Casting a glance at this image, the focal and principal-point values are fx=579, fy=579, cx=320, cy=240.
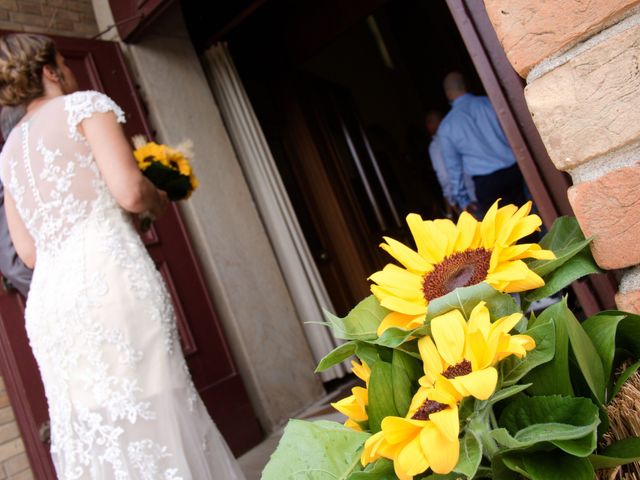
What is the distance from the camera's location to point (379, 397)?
47 cm

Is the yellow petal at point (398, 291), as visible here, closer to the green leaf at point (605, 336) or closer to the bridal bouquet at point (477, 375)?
the bridal bouquet at point (477, 375)

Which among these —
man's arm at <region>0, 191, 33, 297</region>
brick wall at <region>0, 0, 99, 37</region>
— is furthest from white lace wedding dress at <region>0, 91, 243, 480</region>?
brick wall at <region>0, 0, 99, 37</region>

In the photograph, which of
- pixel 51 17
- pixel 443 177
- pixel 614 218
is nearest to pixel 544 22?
pixel 614 218

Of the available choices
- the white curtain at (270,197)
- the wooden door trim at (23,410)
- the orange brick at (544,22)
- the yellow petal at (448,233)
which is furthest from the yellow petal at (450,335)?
the white curtain at (270,197)

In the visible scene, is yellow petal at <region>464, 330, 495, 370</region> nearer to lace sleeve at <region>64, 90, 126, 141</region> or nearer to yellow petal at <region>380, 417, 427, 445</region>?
yellow petal at <region>380, 417, 427, 445</region>

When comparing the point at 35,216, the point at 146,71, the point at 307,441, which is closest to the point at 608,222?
the point at 307,441

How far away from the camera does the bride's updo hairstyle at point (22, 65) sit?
2.11 m

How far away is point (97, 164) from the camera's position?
6.95ft

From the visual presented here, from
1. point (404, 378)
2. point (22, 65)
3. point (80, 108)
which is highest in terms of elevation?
point (22, 65)

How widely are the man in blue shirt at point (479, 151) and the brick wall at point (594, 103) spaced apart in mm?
3681

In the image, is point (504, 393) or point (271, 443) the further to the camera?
point (271, 443)

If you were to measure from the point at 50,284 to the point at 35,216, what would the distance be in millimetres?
262

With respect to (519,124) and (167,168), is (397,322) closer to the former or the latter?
(519,124)

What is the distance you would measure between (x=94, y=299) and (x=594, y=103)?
1.80 meters
